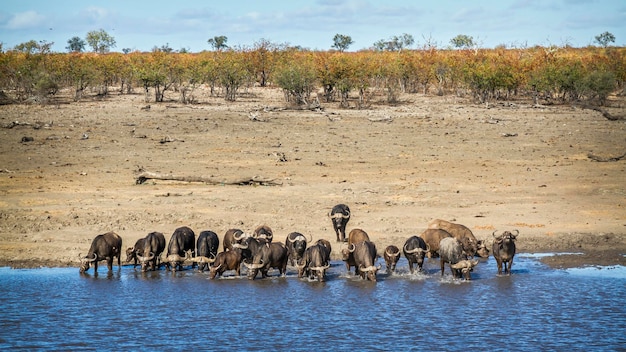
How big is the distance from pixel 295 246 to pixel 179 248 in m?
2.61

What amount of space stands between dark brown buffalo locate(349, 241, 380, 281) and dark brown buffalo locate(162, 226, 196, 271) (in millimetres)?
3929

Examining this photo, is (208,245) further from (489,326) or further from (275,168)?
(275,168)

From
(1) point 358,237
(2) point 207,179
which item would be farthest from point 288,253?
(2) point 207,179

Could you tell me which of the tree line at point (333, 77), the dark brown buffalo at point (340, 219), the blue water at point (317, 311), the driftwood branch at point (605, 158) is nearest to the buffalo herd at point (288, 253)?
the blue water at point (317, 311)

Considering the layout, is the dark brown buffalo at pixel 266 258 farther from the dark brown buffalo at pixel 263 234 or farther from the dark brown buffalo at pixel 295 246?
the dark brown buffalo at pixel 263 234

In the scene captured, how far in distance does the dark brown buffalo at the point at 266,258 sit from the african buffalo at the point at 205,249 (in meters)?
1.18

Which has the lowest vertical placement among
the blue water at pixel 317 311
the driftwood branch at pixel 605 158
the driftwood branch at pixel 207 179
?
the blue water at pixel 317 311

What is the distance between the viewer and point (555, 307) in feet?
51.9

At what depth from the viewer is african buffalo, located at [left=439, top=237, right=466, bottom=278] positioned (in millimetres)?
17797

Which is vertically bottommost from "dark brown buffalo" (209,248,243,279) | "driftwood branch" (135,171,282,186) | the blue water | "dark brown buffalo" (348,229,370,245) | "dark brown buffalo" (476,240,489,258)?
the blue water

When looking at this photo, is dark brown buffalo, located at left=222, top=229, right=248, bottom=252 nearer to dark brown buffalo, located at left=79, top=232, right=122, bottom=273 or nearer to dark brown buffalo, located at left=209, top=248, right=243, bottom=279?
dark brown buffalo, located at left=209, top=248, right=243, bottom=279

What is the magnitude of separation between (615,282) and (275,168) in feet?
51.5

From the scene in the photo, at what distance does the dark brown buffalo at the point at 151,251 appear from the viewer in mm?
18703

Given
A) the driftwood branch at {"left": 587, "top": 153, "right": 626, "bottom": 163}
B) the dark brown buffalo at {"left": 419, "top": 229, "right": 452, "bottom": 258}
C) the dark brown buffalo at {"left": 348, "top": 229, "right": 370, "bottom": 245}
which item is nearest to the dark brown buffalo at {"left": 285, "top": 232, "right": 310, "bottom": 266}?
the dark brown buffalo at {"left": 348, "top": 229, "right": 370, "bottom": 245}
